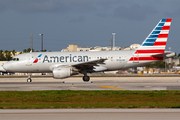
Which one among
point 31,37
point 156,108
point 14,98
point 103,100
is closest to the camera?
point 156,108

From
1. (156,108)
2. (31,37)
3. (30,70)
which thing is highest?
(31,37)

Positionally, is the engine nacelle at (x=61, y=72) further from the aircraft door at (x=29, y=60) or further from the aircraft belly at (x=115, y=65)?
the aircraft belly at (x=115, y=65)

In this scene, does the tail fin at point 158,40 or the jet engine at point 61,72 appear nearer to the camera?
the jet engine at point 61,72

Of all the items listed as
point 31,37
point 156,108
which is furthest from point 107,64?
point 31,37

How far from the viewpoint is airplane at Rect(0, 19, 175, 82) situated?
110 ft

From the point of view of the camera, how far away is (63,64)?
33.8 m

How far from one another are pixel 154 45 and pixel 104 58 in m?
6.52

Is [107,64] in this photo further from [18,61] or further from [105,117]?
[105,117]

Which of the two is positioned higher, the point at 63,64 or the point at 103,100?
the point at 63,64

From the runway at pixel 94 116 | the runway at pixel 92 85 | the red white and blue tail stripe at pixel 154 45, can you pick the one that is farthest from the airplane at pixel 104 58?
the runway at pixel 94 116

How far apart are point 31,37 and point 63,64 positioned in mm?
45365

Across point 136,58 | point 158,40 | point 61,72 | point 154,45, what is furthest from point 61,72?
point 158,40

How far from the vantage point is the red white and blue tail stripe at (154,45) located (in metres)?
33.8

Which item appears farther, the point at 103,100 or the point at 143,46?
the point at 143,46
